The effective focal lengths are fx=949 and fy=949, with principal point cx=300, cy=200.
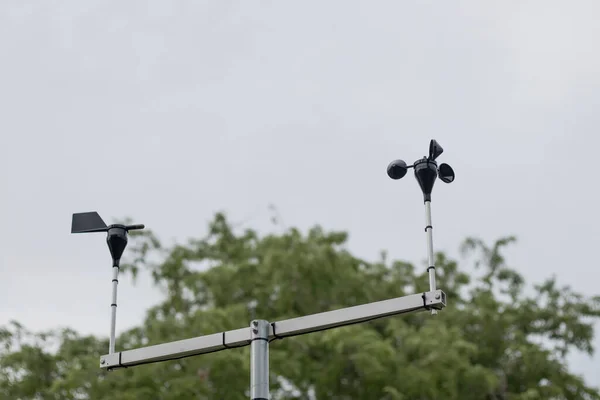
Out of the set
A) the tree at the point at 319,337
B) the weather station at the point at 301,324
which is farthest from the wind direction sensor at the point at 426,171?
the tree at the point at 319,337

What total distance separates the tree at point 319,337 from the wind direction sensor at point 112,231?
32.0 feet

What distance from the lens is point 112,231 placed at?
7590 mm

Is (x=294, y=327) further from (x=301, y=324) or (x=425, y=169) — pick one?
(x=425, y=169)

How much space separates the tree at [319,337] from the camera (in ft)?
58.4

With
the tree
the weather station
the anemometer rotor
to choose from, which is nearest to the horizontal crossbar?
the weather station

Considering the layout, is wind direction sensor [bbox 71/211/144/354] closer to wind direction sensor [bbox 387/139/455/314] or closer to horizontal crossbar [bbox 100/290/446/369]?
horizontal crossbar [bbox 100/290/446/369]

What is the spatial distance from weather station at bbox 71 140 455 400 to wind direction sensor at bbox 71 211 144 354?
18.0 inches

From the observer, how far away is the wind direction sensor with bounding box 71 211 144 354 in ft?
24.9

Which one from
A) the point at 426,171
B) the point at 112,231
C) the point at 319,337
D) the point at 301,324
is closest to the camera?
the point at 301,324

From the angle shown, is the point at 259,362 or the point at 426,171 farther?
the point at 426,171

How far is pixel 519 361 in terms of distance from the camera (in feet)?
67.3

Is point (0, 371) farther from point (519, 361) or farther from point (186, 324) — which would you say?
point (519, 361)

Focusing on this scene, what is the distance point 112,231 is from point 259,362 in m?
1.87

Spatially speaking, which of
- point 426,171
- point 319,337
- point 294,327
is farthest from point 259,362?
point 319,337
